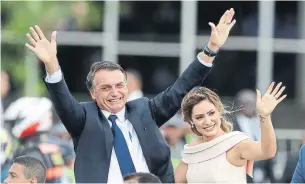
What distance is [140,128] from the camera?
722 cm

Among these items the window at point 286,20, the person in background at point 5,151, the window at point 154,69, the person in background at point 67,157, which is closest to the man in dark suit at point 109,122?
the person in background at point 5,151

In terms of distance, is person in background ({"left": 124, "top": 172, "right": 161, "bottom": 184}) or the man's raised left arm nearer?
person in background ({"left": 124, "top": 172, "right": 161, "bottom": 184})

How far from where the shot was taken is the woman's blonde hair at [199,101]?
7.11 metres

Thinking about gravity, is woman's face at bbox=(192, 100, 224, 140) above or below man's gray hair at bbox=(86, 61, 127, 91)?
below

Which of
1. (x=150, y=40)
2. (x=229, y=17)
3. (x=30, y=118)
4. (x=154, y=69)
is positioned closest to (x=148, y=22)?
(x=150, y=40)

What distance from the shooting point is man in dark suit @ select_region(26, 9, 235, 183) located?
7.07 meters

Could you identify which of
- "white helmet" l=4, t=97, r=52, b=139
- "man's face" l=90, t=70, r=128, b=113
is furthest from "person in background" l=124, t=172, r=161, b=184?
"white helmet" l=4, t=97, r=52, b=139

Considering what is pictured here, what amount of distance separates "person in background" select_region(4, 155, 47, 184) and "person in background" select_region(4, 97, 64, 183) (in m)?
1.13

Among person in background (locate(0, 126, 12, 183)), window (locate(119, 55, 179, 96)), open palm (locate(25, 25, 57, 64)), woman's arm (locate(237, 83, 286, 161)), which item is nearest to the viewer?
woman's arm (locate(237, 83, 286, 161))

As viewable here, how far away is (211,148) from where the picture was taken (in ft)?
23.2

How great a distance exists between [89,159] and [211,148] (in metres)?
0.77

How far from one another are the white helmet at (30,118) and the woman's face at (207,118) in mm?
3256

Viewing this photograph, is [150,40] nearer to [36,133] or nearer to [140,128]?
[36,133]

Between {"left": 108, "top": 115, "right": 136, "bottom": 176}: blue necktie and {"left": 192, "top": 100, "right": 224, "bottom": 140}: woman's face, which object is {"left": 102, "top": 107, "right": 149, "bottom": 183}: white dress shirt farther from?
{"left": 192, "top": 100, "right": 224, "bottom": 140}: woman's face
